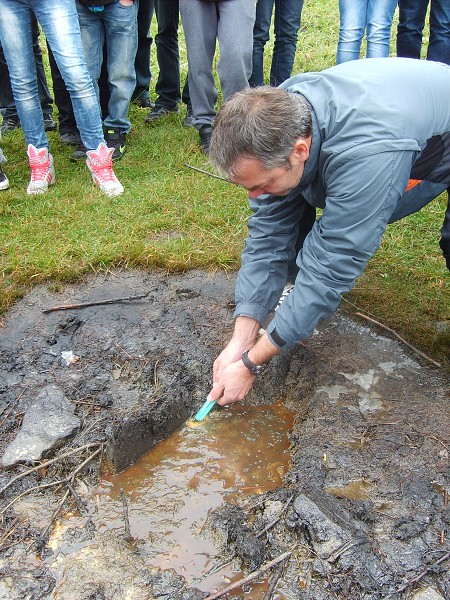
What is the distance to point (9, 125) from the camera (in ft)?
19.2

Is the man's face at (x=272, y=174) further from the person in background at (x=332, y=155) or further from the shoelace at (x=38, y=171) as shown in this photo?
the shoelace at (x=38, y=171)

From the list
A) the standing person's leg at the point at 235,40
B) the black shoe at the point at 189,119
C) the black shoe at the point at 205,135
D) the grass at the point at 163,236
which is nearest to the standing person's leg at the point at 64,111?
the grass at the point at 163,236

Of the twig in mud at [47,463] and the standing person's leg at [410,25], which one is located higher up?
the standing person's leg at [410,25]

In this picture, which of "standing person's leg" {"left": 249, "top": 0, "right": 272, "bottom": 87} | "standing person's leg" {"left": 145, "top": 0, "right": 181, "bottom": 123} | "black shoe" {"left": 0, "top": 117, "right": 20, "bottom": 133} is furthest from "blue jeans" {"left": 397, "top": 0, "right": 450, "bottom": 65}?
"black shoe" {"left": 0, "top": 117, "right": 20, "bottom": 133}

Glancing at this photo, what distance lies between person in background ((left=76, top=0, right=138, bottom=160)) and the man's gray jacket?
2726 millimetres

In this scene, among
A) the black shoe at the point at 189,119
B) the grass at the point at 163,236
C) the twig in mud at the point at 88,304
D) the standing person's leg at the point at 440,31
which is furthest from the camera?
the black shoe at the point at 189,119

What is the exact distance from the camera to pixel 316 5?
8.73 m

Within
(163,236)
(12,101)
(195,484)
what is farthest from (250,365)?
(12,101)

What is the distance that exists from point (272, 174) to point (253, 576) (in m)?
1.45

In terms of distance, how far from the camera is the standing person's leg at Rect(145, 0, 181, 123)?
5645 millimetres

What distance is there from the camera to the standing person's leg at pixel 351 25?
4758 millimetres

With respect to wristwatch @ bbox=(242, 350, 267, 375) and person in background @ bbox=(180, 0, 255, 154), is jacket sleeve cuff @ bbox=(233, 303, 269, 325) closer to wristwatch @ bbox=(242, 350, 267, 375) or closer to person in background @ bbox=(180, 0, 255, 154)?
wristwatch @ bbox=(242, 350, 267, 375)

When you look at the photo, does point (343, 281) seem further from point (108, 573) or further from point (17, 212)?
point (17, 212)

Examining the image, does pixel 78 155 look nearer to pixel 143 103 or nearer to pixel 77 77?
pixel 77 77
